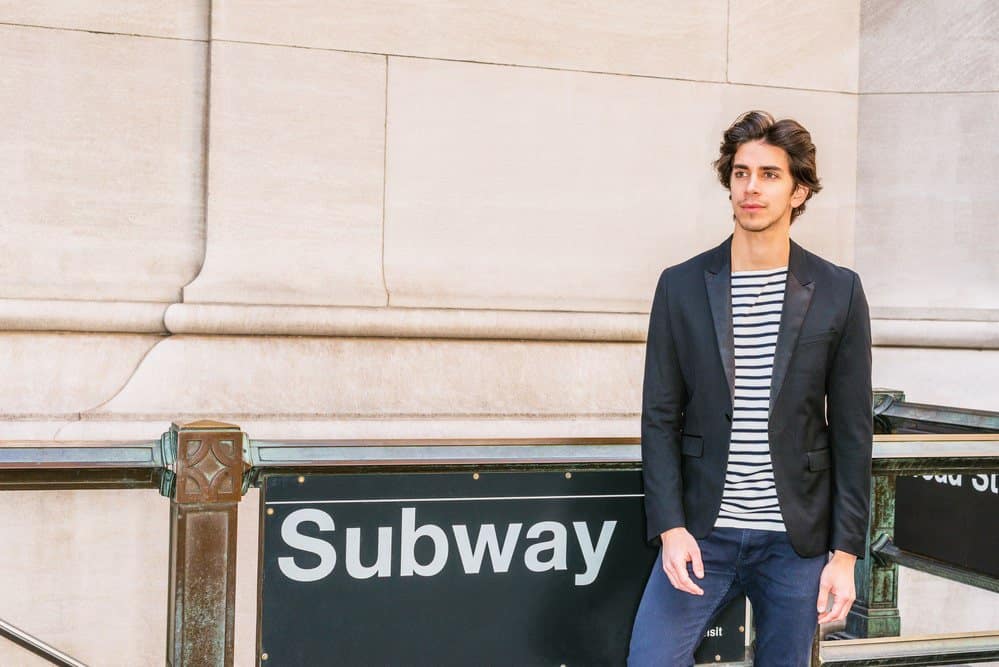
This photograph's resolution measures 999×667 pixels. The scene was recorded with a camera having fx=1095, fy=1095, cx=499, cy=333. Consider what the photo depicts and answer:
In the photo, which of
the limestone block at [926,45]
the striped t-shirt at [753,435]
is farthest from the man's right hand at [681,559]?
the limestone block at [926,45]

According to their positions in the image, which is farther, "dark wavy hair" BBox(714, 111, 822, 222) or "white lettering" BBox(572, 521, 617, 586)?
"white lettering" BBox(572, 521, 617, 586)

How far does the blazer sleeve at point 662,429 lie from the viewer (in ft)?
9.52

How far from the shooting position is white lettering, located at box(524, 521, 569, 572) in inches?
128

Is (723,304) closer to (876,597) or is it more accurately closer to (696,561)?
(696,561)

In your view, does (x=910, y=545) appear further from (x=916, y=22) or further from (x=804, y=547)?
(x=916, y=22)

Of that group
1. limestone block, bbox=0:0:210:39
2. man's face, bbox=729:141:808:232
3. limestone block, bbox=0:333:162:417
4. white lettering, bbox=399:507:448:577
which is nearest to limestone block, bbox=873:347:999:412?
man's face, bbox=729:141:808:232

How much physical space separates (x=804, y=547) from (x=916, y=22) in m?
4.49

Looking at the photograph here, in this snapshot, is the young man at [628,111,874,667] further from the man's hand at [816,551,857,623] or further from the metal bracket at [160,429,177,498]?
the metal bracket at [160,429,177,498]

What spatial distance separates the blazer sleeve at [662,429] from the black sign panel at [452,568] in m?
0.37

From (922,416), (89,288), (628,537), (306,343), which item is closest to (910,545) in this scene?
(922,416)

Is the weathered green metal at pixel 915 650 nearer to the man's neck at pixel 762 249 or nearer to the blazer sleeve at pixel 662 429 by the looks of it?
the blazer sleeve at pixel 662 429

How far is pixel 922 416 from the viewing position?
479 cm

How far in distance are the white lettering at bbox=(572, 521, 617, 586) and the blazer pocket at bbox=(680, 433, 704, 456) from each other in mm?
502

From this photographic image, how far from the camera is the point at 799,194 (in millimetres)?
3016
